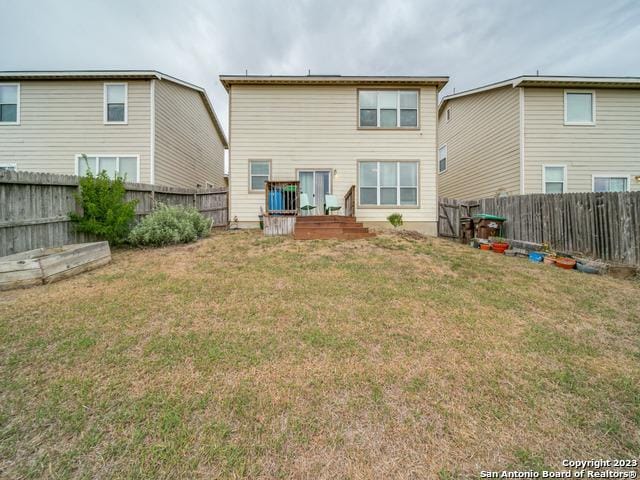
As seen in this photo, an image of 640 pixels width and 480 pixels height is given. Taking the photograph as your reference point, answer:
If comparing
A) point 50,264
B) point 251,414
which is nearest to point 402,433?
point 251,414

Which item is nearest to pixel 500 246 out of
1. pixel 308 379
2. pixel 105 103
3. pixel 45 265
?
pixel 308 379

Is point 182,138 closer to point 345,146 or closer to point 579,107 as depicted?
point 345,146

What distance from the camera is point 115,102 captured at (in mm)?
10609

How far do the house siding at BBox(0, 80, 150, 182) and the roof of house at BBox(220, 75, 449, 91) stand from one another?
12.5ft

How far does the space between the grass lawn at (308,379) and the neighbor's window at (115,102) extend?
9.16m

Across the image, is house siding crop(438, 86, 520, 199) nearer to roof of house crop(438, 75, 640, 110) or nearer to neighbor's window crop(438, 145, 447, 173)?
neighbor's window crop(438, 145, 447, 173)

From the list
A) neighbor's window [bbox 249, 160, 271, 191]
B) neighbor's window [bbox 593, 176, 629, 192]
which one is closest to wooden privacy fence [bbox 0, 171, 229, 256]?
neighbor's window [bbox 249, 160, 271, 191]

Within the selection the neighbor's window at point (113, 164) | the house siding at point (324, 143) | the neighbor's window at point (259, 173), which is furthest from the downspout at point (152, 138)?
the neighbor's window at point (259, 173)

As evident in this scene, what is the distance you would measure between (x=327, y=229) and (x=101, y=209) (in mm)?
5816

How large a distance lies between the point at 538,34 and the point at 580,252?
57.2ft

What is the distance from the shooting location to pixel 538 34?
649 inches

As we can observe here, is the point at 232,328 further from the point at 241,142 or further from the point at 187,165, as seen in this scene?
the point at 187,165

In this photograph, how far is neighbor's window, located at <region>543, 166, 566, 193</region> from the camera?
425 inches

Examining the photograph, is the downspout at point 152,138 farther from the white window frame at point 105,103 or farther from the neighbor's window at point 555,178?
the neighbor's window at point 555,178
